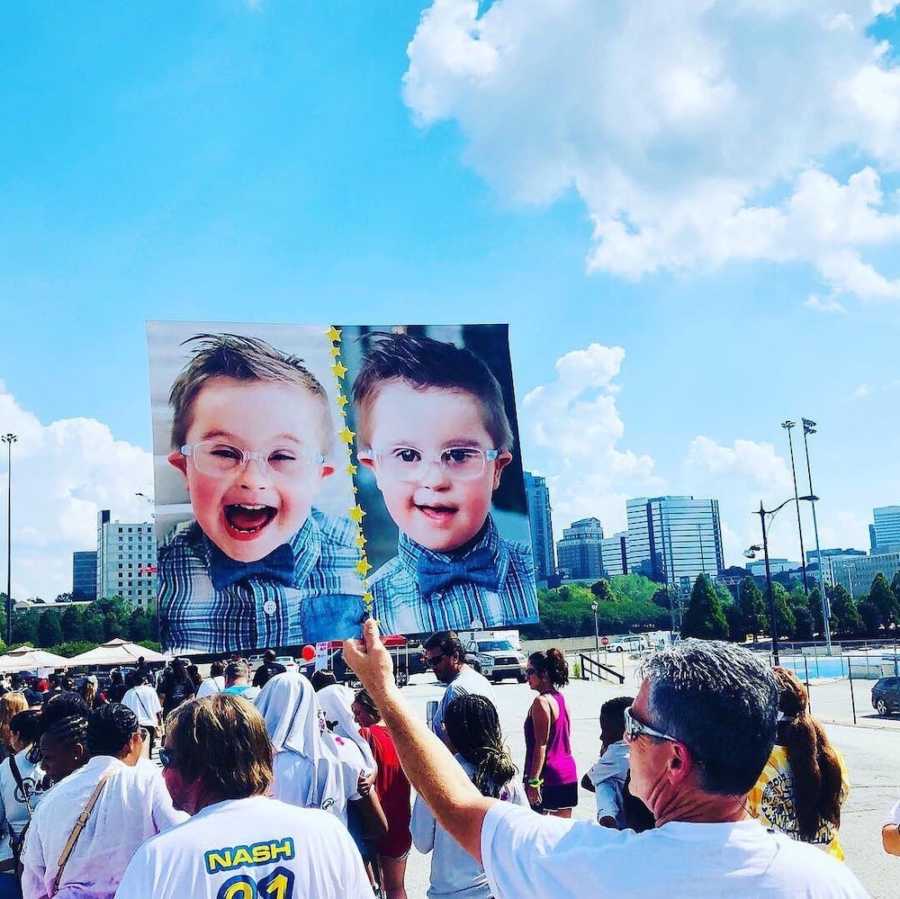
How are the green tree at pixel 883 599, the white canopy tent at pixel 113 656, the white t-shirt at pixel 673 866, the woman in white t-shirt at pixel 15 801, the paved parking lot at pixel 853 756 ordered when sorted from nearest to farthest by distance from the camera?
the white t-shirt at pixel 673 866, the woman in white t-shirt at pixel 15 801, the paved parking lot at pixel 853 756, the white canopy tent at pixel 113 656, the green tree at pixel 883 599

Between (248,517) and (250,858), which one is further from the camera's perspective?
(248,517)

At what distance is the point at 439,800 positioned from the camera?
1.84 meters

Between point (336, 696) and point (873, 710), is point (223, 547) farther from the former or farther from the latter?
point (873, 710)

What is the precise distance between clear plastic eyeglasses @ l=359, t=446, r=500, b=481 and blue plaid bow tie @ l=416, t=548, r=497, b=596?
0.80 m

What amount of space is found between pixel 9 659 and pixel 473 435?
21.2 metres

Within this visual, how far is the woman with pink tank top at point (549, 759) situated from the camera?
21.1ft

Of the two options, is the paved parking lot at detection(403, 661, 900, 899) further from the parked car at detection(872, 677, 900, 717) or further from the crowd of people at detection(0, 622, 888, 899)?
the crowd of people at detection(0, 622, 888, 899)

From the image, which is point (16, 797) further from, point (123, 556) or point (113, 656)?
point (123, 556)

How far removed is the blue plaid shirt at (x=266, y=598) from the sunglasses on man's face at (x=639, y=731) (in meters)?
5.93

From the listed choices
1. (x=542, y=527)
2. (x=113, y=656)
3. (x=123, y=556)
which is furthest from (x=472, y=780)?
(x=123, y=556)

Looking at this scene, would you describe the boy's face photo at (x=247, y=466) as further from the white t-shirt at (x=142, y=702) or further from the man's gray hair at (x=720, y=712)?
the man's gray hair at (x=720, y=712)

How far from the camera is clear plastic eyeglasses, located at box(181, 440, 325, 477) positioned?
746 centimetres

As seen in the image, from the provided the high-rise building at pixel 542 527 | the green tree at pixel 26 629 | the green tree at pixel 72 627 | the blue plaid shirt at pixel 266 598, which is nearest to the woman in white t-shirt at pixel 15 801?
the blue plaid shirt at pixel 266 598

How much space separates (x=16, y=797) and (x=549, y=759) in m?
3.77
